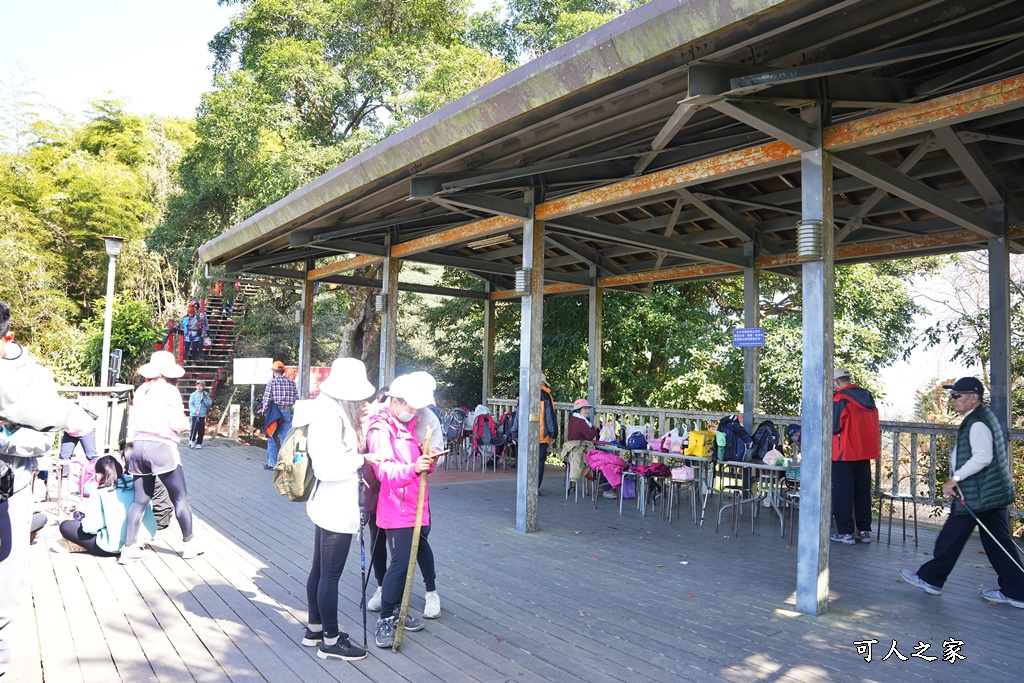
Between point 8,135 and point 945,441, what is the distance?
27.6 m

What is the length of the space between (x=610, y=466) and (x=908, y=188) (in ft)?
13.3

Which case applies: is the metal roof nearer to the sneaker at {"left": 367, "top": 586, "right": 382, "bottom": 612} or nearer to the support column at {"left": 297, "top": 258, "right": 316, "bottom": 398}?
the support column at {"left": 297, "top": 258, "right": 316, "bottom": 398}

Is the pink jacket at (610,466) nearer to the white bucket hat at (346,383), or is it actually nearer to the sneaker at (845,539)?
the sneaker at (845,539)

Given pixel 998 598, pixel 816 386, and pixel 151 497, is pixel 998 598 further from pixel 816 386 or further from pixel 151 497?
pixel 151 497

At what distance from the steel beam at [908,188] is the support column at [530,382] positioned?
2827mm

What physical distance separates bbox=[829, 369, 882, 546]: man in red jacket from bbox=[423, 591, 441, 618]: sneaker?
405 cm

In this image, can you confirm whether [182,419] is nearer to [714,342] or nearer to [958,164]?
[958,164]

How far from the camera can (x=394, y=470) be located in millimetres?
3562

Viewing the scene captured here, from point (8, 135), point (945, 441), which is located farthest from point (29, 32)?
point (945, 441)

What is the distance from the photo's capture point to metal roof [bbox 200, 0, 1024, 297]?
3.52m

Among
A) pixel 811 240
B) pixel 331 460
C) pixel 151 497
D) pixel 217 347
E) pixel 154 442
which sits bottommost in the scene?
pixel 151 497

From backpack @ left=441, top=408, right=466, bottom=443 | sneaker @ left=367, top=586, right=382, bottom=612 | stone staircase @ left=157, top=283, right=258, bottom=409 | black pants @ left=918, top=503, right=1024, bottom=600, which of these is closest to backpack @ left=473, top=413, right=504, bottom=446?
backpack @ left=441, top=408, right=466, bottom=443

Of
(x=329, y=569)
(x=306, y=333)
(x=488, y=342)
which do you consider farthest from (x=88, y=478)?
(x=488, y=342)

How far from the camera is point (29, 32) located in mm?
23094
